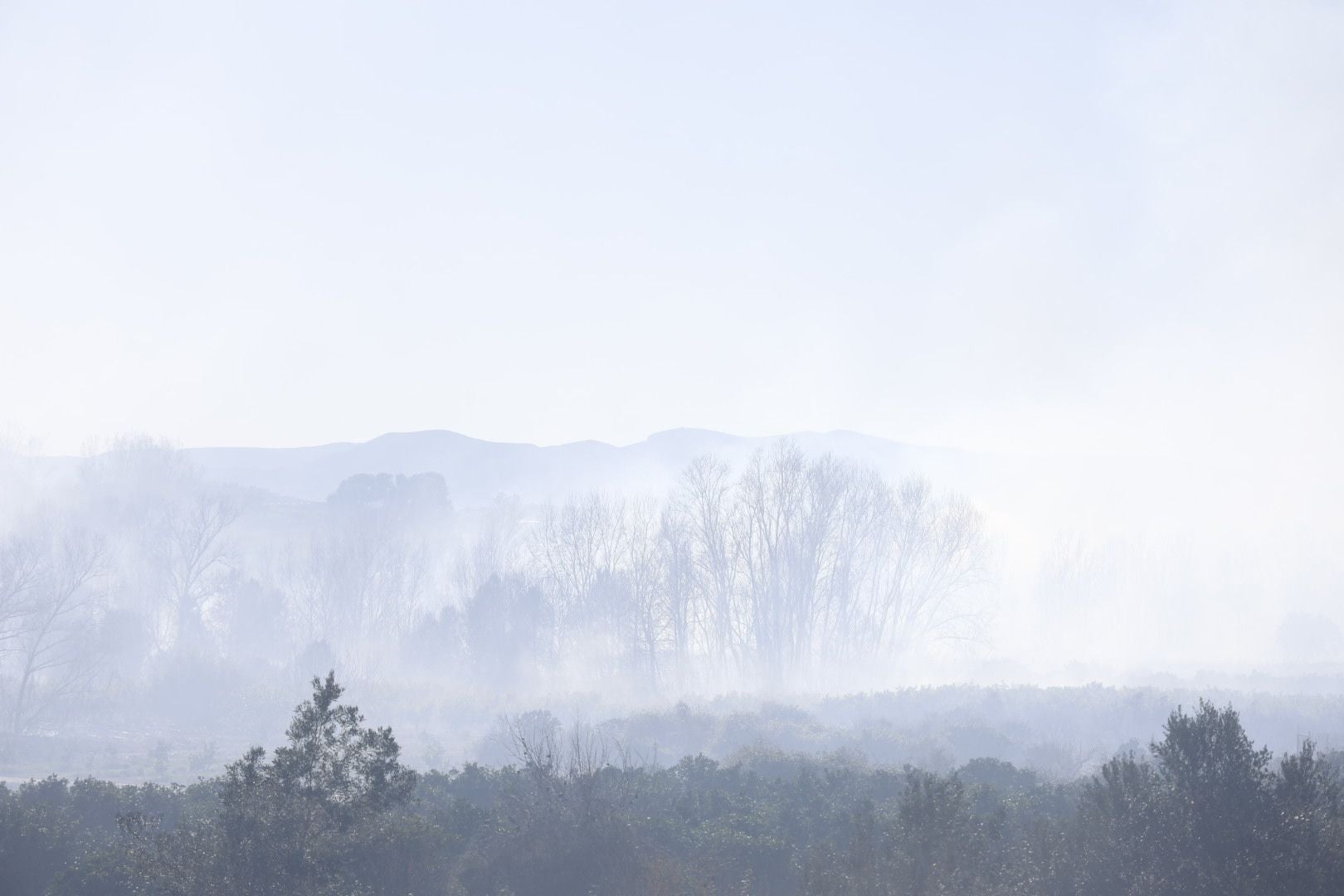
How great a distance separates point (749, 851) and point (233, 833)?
702 cm

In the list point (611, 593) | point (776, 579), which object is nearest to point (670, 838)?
point (776, 579)

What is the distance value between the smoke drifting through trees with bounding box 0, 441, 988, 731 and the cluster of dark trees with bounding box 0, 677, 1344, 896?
4077 cm

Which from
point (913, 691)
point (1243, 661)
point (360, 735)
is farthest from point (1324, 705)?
point (1243, 661)

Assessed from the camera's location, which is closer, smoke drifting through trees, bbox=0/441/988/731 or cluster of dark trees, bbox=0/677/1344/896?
cluster of dark trees, bbox=0/677/1344/896

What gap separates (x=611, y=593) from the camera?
210 ft

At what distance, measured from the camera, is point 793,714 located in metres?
36.2

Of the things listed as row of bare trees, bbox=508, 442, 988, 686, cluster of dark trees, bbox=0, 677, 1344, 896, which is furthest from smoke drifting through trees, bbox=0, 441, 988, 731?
cluster of dark trees, bbox=0, 677, 1344, 896

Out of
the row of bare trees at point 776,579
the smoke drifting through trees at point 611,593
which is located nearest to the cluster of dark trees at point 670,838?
the smoke drifting through trees at point 611,593

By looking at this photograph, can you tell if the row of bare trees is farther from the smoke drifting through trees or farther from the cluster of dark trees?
the cluster of dark trees

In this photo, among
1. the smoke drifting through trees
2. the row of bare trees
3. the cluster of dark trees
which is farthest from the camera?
the row of bare trees

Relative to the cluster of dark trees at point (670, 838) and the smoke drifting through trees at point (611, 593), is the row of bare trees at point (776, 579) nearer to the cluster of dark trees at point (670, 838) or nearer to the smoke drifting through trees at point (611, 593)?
the smoke drifting through trees at point (611, 593)

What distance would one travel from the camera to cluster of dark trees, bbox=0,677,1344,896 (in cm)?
1029

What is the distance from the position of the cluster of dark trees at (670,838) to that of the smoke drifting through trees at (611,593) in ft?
134

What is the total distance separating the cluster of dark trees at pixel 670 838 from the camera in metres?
10.3
